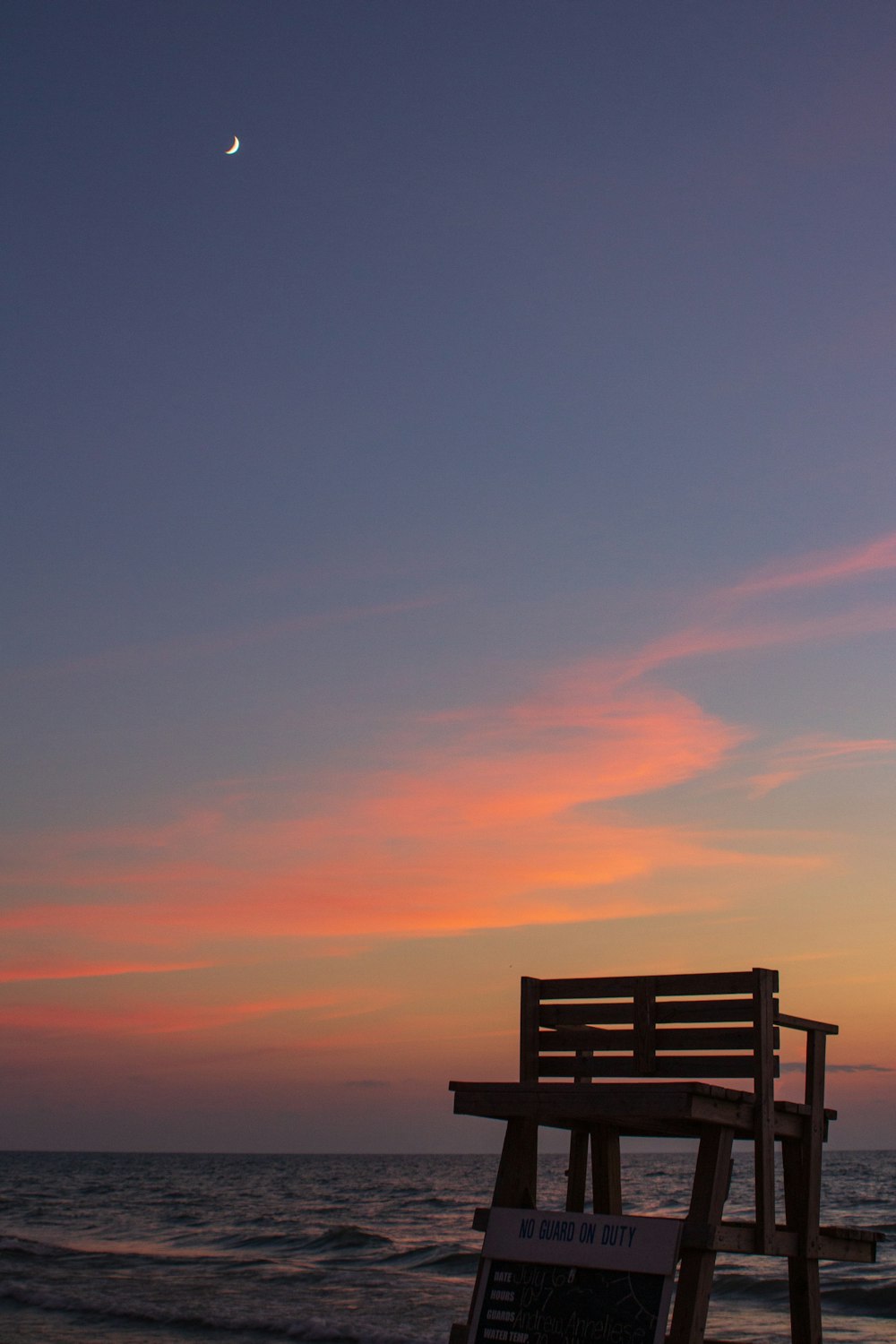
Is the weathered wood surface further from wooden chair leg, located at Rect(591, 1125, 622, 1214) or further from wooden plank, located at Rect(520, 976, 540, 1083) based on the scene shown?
wooden chair leg, located at Rect(591, 1125, 622, 1214)

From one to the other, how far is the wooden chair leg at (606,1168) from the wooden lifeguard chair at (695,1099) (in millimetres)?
566

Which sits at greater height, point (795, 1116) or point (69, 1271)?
point (795, 1116)

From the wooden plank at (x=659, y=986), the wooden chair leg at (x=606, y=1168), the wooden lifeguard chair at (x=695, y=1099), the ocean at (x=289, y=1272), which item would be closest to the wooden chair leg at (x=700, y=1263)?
the wooden lifeguard chair at (x=695, y=1099)

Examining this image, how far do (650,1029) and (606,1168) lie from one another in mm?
2517

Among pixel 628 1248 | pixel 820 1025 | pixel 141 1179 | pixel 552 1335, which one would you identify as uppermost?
pixel 820 1025

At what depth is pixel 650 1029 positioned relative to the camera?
994 centimetres

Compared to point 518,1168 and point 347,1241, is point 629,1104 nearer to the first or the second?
point 518,1168

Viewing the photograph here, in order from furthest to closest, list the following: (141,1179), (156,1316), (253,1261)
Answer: (141,1179), (253,1261), (156,1316)

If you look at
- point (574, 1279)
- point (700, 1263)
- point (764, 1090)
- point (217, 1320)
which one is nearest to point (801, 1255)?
point (764, 1090)

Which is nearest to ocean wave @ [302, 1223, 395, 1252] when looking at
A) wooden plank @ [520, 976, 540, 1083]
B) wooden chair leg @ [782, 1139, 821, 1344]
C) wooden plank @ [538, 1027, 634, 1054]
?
wooden chair leg @ [782, 1139, 821, 1344]

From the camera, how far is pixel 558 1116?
34.0ft

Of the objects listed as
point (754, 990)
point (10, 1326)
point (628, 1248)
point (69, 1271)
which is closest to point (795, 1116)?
point (754, 990)

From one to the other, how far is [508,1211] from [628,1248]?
1.05 m

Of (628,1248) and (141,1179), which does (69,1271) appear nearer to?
(628,1248)
